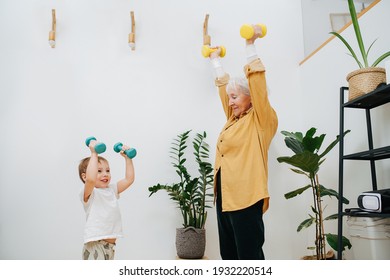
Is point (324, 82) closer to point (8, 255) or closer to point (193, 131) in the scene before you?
point (193, 131)

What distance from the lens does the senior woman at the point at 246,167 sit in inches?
66.1

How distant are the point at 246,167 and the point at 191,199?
85 centimetres

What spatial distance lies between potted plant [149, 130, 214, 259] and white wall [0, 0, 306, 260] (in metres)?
0.16

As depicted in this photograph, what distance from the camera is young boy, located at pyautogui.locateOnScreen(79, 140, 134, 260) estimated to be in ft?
5.78

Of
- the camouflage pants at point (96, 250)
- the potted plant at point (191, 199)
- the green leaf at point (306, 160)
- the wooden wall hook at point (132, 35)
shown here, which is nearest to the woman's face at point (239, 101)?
the green leaf at point (306, 160)

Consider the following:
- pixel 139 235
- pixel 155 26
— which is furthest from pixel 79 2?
pixel 139 235

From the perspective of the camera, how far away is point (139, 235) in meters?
2.68

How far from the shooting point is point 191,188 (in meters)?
→ 2.49

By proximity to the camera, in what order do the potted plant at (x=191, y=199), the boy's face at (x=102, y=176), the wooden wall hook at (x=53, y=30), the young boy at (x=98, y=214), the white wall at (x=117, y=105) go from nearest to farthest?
the young boy at (x=98, y=214) < the boy's face at (x=102, y=176) < the potted plant at (x=191, y=199) < the white wall at (x=117, y=105) < the wooden wall hook at (x=53, y=30)

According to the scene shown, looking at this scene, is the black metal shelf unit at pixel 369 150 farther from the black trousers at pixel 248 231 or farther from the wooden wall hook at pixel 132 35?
the wooden wall hook at pixel 132 35

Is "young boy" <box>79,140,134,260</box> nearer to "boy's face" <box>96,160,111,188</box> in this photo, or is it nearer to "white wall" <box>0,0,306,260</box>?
"boy's face" <box>96,160,111,188</box>

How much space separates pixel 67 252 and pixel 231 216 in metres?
1.46

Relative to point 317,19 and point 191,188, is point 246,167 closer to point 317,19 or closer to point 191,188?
point 191,188

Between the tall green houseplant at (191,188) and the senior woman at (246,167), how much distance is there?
2.01 feet
